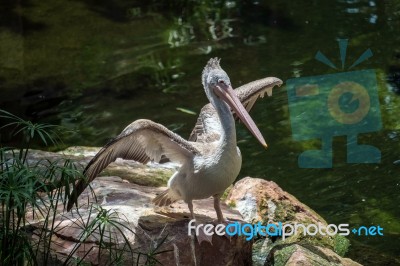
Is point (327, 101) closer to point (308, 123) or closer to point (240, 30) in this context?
point (308, 123)

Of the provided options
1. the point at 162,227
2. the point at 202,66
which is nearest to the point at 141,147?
the point at 162,227

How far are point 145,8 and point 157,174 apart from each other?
5.53 m

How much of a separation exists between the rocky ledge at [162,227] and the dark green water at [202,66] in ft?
2.46

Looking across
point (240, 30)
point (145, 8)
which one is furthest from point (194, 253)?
point (145, 8)

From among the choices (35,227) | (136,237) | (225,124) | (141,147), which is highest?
(225,124)

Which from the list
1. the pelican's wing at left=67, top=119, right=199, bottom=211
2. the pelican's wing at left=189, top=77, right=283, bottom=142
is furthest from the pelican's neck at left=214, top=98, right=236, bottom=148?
the pelican's wing at left=189, top=77, right=283, bottom=142

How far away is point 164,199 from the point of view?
512 cm

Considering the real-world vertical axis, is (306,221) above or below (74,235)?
below

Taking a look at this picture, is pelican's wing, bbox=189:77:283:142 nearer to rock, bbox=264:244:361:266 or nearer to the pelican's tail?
the pelican's tail

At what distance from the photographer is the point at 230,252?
4.88 metres

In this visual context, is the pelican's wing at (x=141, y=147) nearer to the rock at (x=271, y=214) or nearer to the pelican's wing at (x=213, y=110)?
the pelican's wing at (x=213, y=110)

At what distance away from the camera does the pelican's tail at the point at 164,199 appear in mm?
5090

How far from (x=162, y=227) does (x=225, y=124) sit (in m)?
0.73

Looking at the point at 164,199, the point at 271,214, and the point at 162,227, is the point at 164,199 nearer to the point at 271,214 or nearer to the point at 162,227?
the point at 162,227
